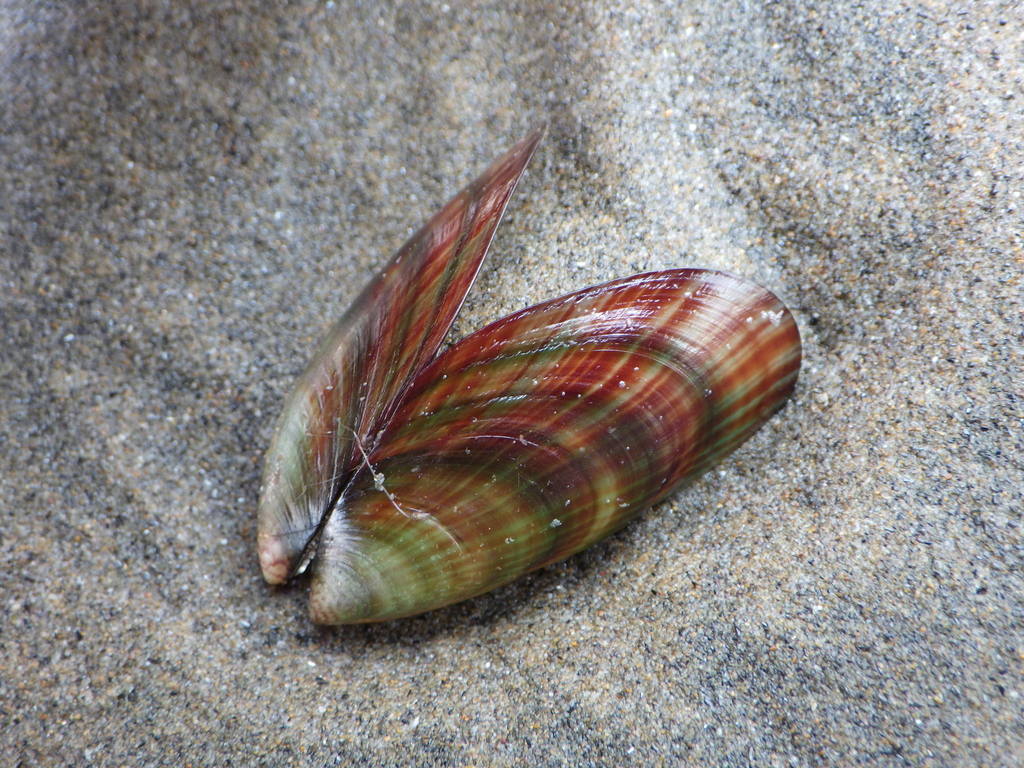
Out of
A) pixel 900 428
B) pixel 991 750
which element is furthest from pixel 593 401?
pixel 991 750

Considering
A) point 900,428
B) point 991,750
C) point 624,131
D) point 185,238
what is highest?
point 624,131

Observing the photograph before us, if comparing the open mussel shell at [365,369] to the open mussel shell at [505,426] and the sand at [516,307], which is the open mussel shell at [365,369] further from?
the sand at [516,307]

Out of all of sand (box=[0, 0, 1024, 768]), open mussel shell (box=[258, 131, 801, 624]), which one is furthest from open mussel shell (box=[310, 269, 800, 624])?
sand (box=[0, 0, 1024, 768])

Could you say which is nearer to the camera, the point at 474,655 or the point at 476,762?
the point at 476,762

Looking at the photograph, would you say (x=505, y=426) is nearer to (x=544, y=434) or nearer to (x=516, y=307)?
(x=544, y=434)

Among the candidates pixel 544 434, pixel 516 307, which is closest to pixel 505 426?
pixel 544 434

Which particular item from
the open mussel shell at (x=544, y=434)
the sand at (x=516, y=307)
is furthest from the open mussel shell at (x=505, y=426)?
the sand at (x=516, y=307)

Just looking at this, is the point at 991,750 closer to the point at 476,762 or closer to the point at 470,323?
the point at 476,762

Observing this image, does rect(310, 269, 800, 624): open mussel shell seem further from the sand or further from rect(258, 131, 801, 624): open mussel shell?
the sand
